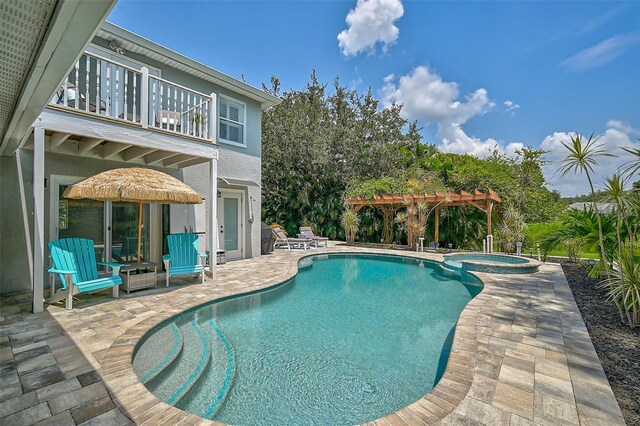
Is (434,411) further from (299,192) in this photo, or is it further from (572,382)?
(299,192)

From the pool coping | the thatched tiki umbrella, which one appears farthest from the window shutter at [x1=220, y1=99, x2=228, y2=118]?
the pool coping

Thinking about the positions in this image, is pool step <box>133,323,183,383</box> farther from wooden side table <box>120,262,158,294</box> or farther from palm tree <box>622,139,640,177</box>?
palm tree <box>622,139,640,177</box>

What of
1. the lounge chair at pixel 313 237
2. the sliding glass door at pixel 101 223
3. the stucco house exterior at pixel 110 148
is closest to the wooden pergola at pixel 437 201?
the lounge chair at pixel 313 237

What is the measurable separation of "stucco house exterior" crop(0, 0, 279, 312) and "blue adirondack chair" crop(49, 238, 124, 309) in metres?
0.41

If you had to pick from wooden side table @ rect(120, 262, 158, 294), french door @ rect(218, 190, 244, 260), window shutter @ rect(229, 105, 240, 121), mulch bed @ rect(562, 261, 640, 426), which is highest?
window shutter @ rect(229, 105, 240, 121)

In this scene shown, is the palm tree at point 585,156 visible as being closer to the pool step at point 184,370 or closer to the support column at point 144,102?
the pool step at point 184,370

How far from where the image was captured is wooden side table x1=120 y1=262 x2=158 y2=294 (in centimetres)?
712

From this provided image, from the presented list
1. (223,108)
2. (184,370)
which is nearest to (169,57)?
(223,108)

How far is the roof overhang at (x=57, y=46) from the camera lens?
211 centimetres

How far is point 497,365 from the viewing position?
153 inches

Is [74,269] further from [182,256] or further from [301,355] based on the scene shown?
[301,355]

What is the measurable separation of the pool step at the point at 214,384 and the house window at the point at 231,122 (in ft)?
29.2

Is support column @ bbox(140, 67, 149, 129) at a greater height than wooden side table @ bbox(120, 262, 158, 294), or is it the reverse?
support column @ bbox(140, 67, 149, 129)

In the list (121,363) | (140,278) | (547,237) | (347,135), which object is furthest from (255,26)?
(547,237)
